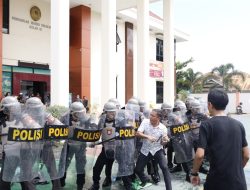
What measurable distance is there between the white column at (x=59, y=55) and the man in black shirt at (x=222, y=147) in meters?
10.1

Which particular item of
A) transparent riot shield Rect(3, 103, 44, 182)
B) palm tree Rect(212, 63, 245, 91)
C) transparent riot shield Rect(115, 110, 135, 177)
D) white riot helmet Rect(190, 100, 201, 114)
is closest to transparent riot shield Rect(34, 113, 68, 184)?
transparent riot shield Rect(3, 103, 44, 182)

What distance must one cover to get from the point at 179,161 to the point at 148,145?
3.89 feet

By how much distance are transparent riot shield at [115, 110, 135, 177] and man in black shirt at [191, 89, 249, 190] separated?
230 centimetres

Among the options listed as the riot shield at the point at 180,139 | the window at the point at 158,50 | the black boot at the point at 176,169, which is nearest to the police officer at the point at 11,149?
the riot shield at the point at 180,139

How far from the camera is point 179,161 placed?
655 centimetres

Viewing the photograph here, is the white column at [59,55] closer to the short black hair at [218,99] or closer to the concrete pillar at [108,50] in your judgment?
the concrete pillar at [108,50]

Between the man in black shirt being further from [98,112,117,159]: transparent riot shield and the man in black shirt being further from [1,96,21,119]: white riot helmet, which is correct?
[1,96,21,119]: white riot helmet

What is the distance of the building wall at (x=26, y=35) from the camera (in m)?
17.5

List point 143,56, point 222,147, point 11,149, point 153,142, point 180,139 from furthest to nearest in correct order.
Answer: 1. point 143,56
2. point 180,139
3. point 153,142
4. point 11,149
5. point 222,147

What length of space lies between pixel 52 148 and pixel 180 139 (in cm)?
277

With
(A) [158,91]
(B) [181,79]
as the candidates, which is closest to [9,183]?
(A) [158,91]

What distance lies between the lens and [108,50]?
1474cm

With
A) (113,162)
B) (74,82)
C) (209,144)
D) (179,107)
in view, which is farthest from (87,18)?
(209,144)

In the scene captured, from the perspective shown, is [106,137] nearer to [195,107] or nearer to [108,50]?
[195,107]
